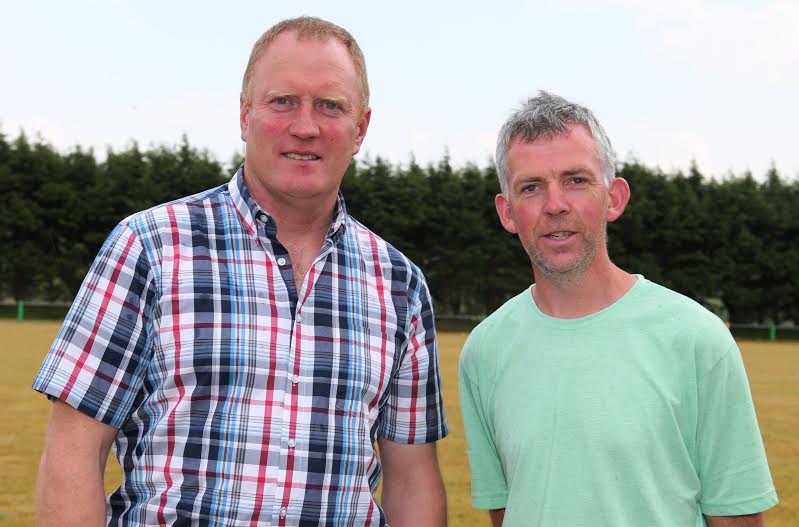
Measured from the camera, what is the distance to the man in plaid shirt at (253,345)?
238 centimetres

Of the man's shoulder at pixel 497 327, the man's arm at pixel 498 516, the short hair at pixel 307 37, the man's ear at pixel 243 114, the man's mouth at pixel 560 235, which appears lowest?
the man's arm at pixel 498 516

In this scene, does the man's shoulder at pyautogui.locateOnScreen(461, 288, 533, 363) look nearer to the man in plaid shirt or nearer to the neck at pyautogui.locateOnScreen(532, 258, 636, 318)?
the neck at pyautogui.locateOnScreen(532, 258, 636, 318)

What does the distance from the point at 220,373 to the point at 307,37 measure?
3.43 feet

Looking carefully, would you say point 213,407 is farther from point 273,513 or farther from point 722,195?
point 722,195

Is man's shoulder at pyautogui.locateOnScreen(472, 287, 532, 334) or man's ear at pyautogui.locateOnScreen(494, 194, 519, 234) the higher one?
man's ear at pyautogui.locateOnScreen(494, 194, 519, 234)

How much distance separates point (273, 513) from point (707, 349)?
1349 millimetres

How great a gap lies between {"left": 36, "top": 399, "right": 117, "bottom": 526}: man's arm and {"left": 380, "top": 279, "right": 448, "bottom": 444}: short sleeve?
94 cm

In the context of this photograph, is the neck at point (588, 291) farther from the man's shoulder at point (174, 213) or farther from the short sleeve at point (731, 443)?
the man's shoulder at point (174, 213)

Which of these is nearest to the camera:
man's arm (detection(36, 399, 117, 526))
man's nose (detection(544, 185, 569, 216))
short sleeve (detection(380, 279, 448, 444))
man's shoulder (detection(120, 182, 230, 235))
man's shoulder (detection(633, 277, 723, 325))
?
man's arm (detection(36, 399, 117, 526))

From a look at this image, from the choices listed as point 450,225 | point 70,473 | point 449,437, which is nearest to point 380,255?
point 70,473

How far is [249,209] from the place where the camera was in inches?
104

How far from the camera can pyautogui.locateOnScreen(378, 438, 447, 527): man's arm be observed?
9.49 feet

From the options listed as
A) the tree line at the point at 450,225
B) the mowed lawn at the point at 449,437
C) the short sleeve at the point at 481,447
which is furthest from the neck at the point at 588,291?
the tree line at the point at 450,225

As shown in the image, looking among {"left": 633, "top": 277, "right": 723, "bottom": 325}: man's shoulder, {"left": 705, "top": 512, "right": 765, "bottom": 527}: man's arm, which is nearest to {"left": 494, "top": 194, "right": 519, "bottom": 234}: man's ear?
{"left": 633, "top": 277, "right": 723, "bottom": 325}: man's shoulder
